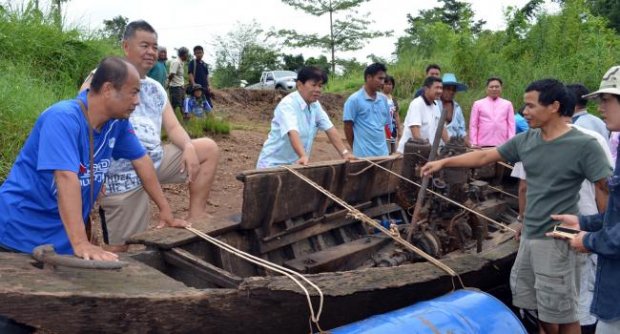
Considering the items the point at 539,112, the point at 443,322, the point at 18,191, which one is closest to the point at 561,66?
the point at 539,112

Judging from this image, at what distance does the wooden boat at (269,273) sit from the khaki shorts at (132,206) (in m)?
0.40

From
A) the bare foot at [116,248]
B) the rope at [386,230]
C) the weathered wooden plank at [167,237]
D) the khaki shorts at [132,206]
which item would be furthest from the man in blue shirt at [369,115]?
the bare foot at [116,248]

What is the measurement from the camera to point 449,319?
3.12 metres

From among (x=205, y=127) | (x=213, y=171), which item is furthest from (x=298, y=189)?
(x=205, y=127)

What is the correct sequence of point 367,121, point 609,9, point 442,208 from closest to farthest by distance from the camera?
point 442,208
point 367,121
point 609,9

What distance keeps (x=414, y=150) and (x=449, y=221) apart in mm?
646

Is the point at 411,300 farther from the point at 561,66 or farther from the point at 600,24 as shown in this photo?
the point at 600,24

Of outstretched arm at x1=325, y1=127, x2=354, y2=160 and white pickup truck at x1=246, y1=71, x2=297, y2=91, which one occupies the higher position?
white pickup truck at x1=246, y1=71, x2=297, y2=91

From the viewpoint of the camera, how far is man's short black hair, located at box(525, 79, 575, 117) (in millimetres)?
3545

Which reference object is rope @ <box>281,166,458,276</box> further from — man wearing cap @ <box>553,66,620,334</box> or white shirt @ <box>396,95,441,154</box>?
white shirt @ <box>396,95,441,154</box>

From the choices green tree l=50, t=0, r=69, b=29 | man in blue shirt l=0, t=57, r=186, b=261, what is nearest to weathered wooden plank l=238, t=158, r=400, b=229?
man in blue shirt l=0, t=57, r=186, b=261

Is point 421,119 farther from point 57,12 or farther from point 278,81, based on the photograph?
point 278,81

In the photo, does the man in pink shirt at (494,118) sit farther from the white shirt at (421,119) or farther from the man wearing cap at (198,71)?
the man wearing cap at (198,71)

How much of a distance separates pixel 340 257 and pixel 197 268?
1.33m
